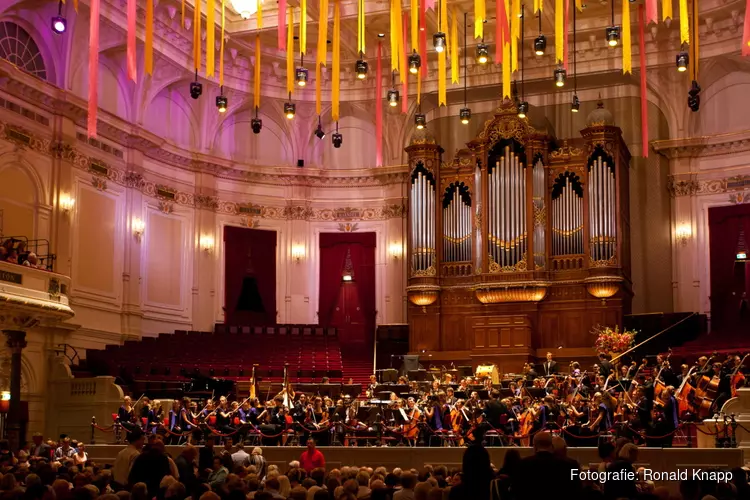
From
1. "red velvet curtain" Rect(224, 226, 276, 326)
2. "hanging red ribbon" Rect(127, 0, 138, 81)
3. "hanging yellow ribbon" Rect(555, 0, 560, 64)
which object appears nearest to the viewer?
"hanging red ribbon" Rect(127, 0, 138, 81)

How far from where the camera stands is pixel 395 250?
2858cm

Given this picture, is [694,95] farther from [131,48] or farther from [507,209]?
[131,48]

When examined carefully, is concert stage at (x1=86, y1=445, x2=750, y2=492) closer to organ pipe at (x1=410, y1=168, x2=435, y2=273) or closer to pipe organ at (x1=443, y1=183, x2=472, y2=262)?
organ pipe at (x1=410, y1=168, x2=435, y2=273)

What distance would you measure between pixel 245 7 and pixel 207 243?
662 cm

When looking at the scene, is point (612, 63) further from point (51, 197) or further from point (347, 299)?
point (51, 197)

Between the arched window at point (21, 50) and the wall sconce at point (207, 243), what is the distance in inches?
257

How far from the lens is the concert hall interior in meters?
21.5

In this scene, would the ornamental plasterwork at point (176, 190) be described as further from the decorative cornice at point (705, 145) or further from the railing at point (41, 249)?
the decorative cornice at point (705, 145)

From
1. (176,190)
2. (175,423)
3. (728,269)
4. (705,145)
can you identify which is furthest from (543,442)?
(176,190)

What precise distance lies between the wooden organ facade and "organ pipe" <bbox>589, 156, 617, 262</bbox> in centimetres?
3

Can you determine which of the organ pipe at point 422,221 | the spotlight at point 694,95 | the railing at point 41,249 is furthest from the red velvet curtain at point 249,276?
the spotlight at point 694,95

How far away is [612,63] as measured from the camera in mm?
26734

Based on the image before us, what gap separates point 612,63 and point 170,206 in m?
12.7

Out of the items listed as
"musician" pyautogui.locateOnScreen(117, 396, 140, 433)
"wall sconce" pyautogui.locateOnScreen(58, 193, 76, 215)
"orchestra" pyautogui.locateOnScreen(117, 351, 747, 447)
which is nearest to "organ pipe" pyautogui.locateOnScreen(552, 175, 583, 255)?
"orchestra" pyautogui.locateOnScreen(117, 351, 747, 447)
